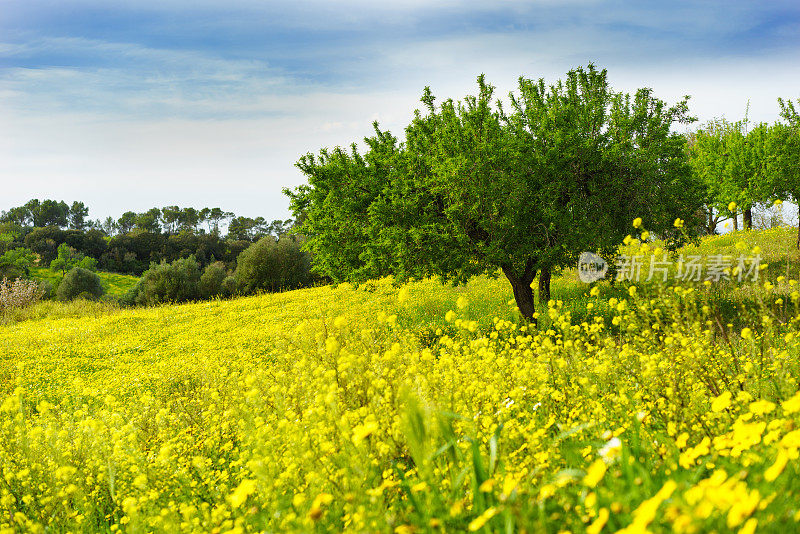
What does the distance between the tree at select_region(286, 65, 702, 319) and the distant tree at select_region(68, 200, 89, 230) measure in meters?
112

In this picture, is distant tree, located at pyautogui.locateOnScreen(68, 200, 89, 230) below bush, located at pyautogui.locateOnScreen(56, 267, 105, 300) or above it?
above

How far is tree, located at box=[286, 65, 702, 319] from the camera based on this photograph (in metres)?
11.7

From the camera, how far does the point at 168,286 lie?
103 feet

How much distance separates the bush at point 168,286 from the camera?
3133 centimetres

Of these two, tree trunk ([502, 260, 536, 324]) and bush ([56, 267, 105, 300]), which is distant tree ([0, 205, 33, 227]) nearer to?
bush ([56, 267, 105, 300])

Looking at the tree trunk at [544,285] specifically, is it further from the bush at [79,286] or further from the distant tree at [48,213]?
the distant tree at [48,213]

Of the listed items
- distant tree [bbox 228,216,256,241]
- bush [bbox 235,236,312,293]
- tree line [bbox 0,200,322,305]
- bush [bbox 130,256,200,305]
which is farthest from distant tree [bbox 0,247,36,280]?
distant tree [bbox 228,216,256,241]

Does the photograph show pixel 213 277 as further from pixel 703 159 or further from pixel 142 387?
pixel 703 159

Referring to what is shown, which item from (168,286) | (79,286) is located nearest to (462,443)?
(168,286)

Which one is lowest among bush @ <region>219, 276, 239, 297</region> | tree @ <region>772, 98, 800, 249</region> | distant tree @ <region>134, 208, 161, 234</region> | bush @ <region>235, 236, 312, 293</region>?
bush @ <region>219, 276, 239, 297</region>

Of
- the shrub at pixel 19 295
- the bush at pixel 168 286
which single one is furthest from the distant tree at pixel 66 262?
the bush at pixel 168 286

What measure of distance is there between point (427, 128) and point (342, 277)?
510 centimetres

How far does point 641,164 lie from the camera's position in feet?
40.3

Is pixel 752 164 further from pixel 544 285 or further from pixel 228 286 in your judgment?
pixel 228 286
